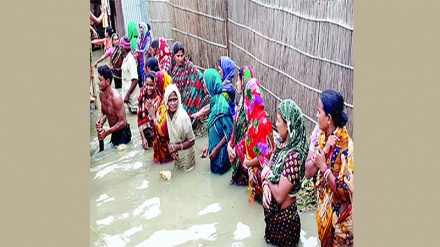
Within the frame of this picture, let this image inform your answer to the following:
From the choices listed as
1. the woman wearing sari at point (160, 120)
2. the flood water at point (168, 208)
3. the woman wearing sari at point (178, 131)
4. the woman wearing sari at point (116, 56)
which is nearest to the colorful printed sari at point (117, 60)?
the woman wearing sari at point (116, 56)

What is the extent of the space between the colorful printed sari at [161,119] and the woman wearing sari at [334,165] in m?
3.20

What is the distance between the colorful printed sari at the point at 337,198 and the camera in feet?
14.3

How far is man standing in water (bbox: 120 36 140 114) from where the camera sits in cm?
959

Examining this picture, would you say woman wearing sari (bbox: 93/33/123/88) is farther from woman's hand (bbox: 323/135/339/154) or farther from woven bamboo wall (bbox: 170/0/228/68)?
woman's hand (bbox: 323/135/339/154)

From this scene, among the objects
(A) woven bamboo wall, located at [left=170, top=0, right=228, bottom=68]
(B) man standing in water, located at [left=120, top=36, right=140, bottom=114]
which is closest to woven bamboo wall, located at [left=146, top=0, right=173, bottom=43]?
(A) woven bamboo wall, located at [left=170, top=0, right=228, bottom=68]

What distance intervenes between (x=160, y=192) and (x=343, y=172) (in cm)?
330

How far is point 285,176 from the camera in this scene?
4.79 meters

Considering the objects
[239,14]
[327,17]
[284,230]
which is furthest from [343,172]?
[239,14]

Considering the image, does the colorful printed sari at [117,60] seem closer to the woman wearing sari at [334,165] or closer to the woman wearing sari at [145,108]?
the woman wearing sari at [145,108]

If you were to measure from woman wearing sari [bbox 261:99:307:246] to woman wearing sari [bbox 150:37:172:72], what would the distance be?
482cm

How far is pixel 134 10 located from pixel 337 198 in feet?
31.5

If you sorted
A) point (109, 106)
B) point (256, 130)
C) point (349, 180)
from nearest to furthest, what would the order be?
point (349, 180), point (256, 130), point (109, 106)

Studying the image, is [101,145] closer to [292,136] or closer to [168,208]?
[168,208]

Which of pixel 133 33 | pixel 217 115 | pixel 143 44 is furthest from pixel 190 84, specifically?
pixel 133 33
